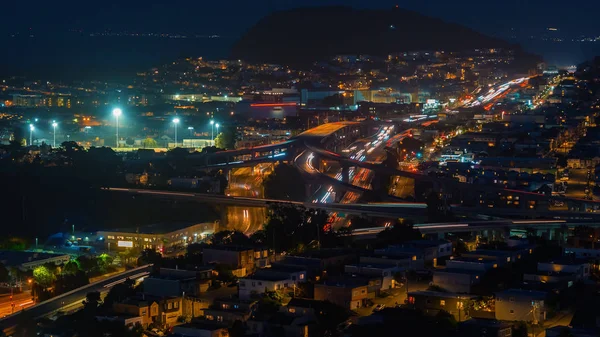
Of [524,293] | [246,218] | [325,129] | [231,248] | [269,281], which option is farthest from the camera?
[325,129]

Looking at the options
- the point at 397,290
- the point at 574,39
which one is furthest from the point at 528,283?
the point at 574,39

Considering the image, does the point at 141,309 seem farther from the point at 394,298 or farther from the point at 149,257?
the point at 149,257

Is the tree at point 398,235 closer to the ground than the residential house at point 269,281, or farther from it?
farther from it

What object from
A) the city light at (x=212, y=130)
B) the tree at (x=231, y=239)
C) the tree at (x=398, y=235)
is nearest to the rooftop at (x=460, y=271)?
the tree at (x=398, y=235)

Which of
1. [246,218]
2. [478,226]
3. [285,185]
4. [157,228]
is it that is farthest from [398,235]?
[285,185]

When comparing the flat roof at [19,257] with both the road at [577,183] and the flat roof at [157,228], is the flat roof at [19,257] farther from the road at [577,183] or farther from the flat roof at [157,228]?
the road at [577,183]

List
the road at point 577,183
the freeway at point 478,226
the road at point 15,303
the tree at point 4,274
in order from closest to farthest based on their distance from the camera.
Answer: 1. the road at point 15,303
2. the tree at point 4,274
3. the freeway at point 478,226
4. the road at point 577,183

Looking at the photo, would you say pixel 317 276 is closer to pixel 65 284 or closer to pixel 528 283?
pixel 528 283

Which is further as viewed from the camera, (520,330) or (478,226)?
(478,226)
